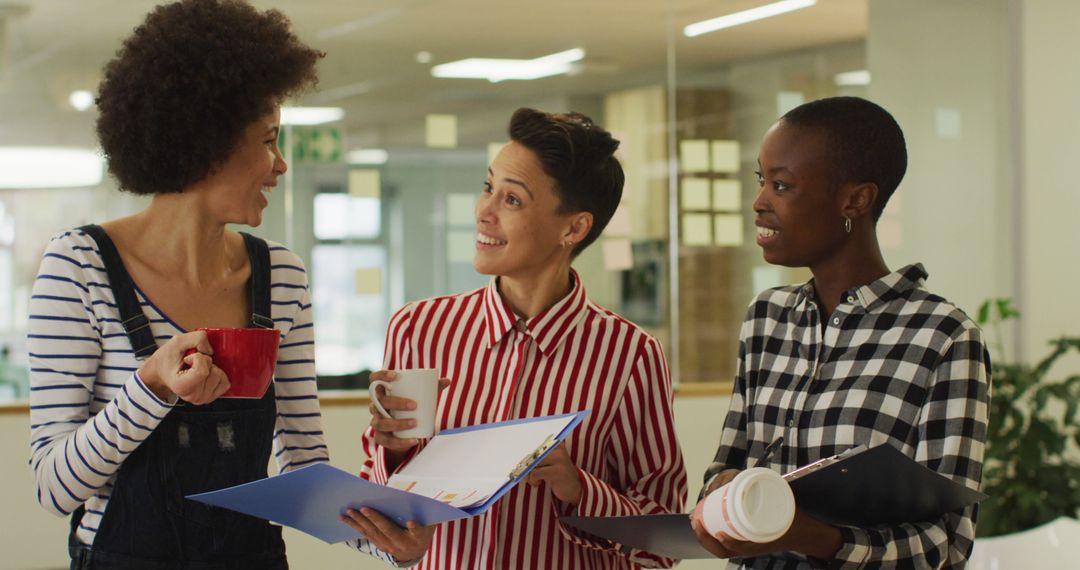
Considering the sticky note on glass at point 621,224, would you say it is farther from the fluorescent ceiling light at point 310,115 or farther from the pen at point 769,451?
the pen at point 769,451

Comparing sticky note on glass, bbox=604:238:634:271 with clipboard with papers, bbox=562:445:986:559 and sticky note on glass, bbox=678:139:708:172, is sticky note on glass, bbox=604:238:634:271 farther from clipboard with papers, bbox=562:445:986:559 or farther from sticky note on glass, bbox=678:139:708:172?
clipboard with papers, bbox=562:445:986:559

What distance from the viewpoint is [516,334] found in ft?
6.12

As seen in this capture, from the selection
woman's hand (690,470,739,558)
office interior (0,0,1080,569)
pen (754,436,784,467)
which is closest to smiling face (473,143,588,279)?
pen (754,436,784,467)

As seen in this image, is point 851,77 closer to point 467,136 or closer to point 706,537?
point 467,136

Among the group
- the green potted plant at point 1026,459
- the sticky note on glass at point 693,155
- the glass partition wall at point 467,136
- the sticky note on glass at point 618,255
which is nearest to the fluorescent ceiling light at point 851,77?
the glass partition wall at point 467,136

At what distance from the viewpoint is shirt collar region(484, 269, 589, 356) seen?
72.7 inches

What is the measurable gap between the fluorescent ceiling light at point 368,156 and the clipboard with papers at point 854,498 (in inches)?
140

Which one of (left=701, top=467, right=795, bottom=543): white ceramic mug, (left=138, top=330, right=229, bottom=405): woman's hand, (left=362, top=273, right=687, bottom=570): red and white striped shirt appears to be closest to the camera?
(left=701, top=467, right=795, bottom=543): white ceramic mug

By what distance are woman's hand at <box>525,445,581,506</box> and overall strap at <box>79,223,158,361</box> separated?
0.55 m

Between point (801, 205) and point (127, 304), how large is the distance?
0.92 meters

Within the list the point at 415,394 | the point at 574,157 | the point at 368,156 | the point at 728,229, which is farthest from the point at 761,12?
the point at 415,394

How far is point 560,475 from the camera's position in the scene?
1630 mm

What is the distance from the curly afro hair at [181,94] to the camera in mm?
1592

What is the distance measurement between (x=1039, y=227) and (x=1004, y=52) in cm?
83
